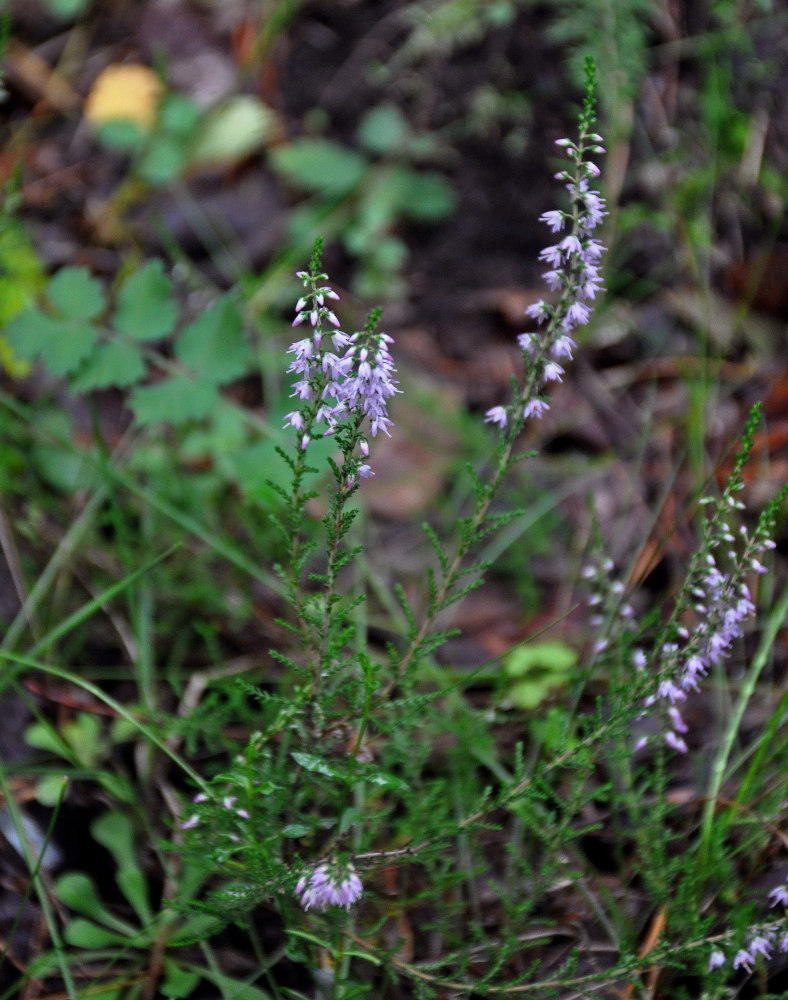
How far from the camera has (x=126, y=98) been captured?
4.74 metres

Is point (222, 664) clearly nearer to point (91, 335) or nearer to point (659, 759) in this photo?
point (91, 335)

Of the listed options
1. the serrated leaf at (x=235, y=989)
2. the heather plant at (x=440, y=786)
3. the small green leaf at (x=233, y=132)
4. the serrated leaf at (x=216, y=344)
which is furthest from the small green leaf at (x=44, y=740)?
the small green leaf at (x=233, y=132)

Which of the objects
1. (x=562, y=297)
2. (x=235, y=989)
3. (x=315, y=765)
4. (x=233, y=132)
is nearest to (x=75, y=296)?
(x=562, y=297)

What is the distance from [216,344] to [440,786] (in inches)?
70.9

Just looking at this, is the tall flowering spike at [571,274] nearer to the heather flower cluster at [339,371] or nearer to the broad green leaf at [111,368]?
the heather flower cluster at [339,371]

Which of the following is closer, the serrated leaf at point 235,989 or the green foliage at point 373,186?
the serrated leaf at point 235,989

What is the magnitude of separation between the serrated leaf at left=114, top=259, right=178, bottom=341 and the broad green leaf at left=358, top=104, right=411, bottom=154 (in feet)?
6.71

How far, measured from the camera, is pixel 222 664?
285 cm

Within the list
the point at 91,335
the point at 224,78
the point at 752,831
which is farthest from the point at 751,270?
the point at 224,78

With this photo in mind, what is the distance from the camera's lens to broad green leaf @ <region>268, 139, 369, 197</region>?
14.6 ft

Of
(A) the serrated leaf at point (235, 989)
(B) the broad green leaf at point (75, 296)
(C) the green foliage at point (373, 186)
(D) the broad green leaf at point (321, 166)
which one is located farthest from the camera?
(D) the broad green leaf at point (321, 166)

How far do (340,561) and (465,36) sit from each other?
380 cm

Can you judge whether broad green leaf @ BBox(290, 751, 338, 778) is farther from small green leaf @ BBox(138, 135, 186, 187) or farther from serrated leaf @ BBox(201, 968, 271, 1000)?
small green leaf @ BBox(138, 135, 186, 187)

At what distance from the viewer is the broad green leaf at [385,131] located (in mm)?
4512
